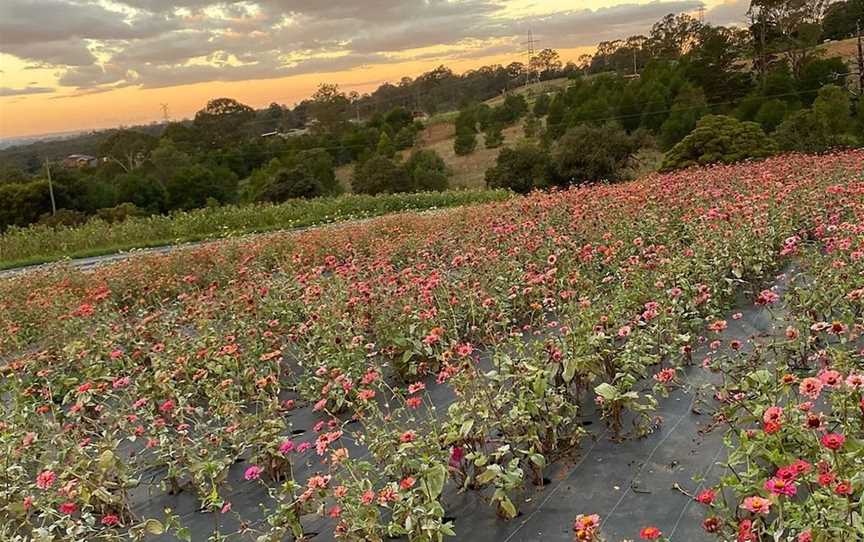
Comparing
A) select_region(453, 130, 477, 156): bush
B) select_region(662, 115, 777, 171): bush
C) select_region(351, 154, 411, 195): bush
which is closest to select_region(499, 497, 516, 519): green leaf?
select_region(662, 115, 777, 171): bush

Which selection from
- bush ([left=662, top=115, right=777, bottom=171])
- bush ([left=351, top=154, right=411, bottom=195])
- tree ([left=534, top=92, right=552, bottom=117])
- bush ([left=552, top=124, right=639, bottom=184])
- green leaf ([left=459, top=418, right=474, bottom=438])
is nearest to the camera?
green leaf ([left=459, top=418, right=474, bottom=438])

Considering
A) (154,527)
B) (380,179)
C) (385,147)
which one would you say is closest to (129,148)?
(385,147)

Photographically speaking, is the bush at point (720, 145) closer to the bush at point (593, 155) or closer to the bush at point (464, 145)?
the bush at point (593, 155)

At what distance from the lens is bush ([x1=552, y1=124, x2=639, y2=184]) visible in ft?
79.5

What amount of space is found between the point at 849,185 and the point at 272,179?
27.7m

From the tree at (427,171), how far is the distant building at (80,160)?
2037 cm

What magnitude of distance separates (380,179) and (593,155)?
37.5 feet

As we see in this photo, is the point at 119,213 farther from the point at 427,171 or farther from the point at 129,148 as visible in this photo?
the point at 129,148

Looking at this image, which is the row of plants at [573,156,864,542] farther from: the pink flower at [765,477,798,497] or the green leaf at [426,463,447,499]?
the green leaf at [426,463,447,499]

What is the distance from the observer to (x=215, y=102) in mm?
→ 51844

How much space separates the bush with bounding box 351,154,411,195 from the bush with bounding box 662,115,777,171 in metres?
16.0

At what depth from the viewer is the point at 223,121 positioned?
50.7m

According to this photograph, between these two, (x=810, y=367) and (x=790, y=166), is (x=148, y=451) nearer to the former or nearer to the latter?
(x=810, y=367)

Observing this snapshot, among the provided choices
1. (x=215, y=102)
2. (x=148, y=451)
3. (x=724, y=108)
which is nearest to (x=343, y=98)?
(x=215, y=102)
